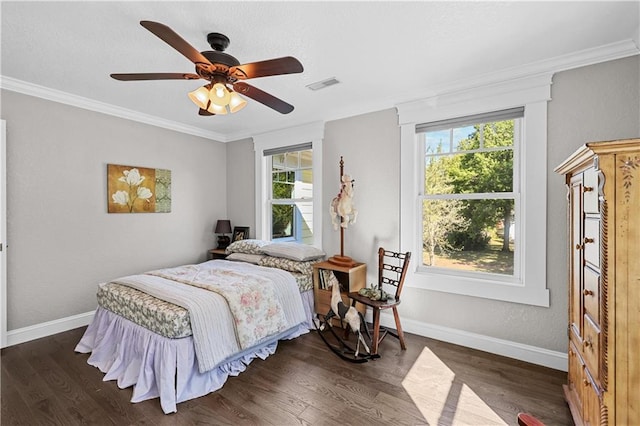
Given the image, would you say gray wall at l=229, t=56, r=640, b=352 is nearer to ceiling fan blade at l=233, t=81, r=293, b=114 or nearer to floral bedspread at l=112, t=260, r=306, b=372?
floral bedspread at l=112, t=260, r=306, b=372

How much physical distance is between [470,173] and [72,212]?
4153 millimetres

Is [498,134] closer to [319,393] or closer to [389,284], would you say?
[389,284]

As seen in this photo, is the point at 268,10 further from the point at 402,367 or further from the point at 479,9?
the point at 402,367

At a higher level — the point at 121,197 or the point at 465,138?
the point at 465,138

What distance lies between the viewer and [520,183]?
267 centimetres

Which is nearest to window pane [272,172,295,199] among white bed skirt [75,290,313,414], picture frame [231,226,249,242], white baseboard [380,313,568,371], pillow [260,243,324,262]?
picture frame [231,226,249,242]

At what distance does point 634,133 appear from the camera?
2184 millimetres

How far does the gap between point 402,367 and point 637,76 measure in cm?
280

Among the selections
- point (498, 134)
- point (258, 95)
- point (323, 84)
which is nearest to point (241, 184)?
point (323, 84)

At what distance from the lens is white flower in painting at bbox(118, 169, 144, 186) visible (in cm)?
362

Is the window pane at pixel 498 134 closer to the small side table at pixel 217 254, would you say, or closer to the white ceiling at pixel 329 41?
the white ceiling at pixel 329 41

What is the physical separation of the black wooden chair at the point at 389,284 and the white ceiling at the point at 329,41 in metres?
1.67

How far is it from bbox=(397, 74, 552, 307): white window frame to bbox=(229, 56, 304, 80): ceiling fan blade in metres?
1.74

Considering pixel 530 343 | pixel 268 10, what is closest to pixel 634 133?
pixel 530 343
